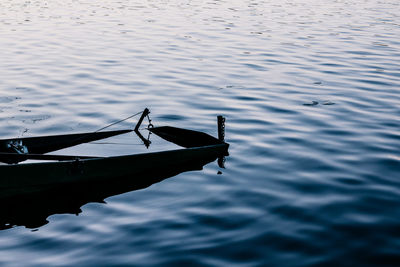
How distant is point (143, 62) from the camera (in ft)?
104

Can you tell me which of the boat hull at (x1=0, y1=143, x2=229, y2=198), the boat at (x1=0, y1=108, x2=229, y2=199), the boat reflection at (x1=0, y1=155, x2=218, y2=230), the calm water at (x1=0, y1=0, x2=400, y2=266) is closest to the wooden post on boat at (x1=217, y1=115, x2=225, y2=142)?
the boat at (x1=0, y1=108, x2=229, y2=199)

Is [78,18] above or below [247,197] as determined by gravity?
above

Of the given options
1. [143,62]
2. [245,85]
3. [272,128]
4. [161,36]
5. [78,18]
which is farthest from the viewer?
[78,18]

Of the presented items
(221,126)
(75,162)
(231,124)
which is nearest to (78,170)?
(75,162)

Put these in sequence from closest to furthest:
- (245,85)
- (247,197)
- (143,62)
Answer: (247,197)
(245,85)
(143,62)

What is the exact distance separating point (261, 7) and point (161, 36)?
2162cm

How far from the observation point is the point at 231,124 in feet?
66.3

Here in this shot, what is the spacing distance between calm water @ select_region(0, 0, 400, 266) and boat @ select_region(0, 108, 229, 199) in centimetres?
60

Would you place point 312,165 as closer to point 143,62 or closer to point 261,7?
point 143,62

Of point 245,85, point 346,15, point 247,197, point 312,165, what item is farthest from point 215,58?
point 346,15

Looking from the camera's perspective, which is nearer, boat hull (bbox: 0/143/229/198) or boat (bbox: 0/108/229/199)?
boat hull (bbox: 0/143/229/198)

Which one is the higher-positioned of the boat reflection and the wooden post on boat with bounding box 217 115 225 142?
the wooden post on boat with bounding box 217 115 225 142

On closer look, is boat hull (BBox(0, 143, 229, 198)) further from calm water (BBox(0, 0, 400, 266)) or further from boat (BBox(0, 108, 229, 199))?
calm water (BBox(0, 0, 400, 266))

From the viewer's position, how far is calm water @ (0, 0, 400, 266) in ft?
37.1
